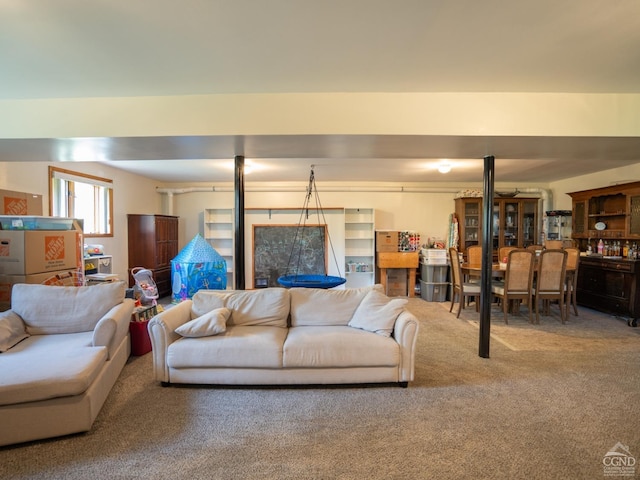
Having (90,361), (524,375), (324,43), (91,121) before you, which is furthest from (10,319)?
(524,375)

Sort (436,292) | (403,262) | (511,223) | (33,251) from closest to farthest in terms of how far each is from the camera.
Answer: (33,251), (436,292), (403,262), (511,223)

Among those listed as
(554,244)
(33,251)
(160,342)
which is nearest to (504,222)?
(554,244)

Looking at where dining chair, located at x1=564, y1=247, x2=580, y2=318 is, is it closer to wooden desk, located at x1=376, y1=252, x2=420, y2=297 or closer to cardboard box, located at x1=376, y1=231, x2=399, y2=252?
wooden desk, located at x1=376, y1=252, x2=420, y2=297

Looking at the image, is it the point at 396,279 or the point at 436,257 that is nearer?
the point at 436,257

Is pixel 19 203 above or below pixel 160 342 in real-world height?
above

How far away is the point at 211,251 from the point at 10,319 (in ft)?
8.53

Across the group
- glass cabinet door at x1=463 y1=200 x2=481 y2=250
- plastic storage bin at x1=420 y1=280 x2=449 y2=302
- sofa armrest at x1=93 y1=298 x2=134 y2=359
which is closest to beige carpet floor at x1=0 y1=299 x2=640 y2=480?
sofa armrest at x1=93 y1=298 x2=134 y2=359

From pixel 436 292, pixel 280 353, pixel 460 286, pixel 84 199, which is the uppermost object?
pixel 84 199

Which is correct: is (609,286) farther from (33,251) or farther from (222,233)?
(33,251)

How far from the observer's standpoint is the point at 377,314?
111 inches

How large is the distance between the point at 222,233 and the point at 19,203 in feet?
11.8

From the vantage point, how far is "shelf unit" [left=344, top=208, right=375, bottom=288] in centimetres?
702

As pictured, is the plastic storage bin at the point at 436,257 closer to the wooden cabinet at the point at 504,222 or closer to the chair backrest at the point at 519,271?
the wooden cabinet at the point at 504,222

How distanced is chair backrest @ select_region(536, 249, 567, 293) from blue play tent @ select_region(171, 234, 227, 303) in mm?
4762
